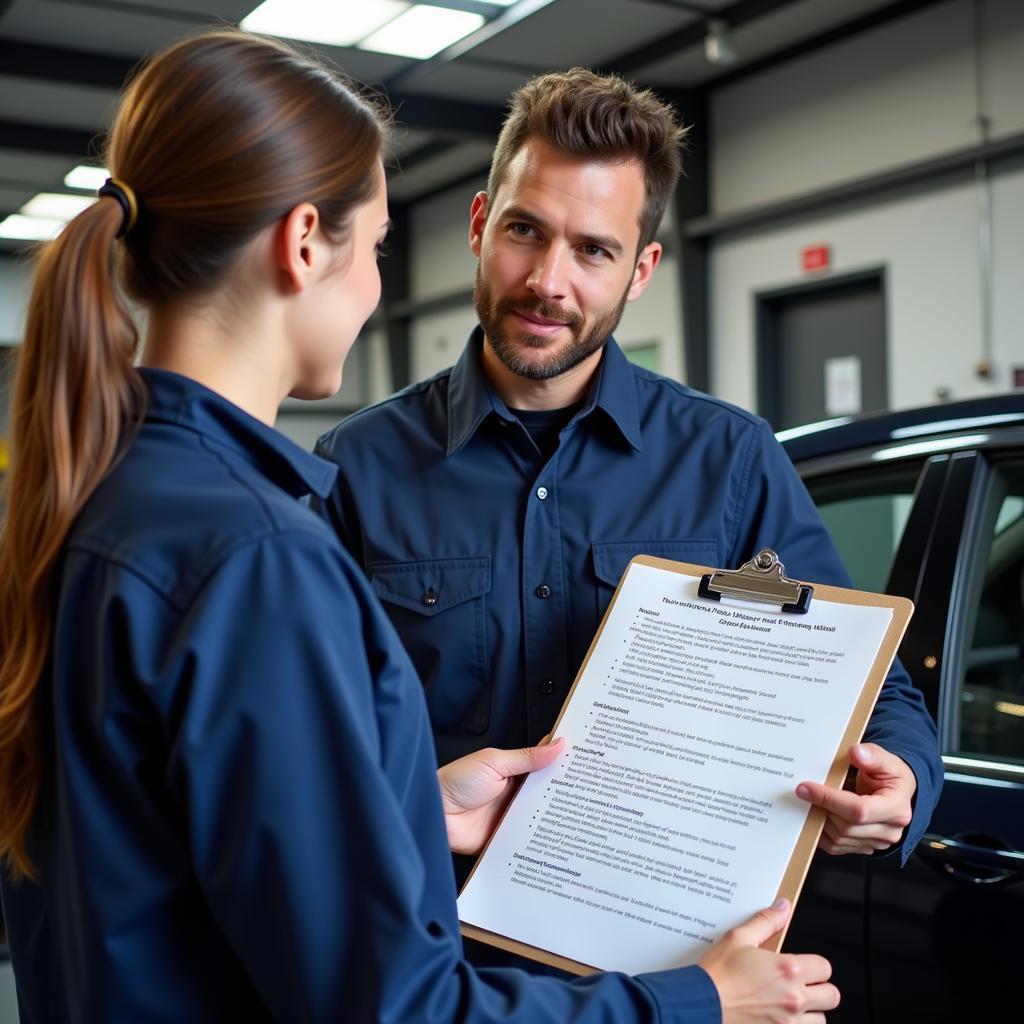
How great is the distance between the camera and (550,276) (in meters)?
1.56

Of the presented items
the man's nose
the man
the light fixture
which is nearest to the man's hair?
the man

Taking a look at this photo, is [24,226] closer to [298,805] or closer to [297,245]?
[297,245]

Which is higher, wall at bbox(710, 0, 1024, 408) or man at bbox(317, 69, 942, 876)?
wall at bbox(710, 0, 1024, 408)

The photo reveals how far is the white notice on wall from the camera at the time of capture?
6.43 m

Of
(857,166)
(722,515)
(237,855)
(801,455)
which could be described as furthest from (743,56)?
(237,855)

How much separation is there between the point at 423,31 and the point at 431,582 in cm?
515

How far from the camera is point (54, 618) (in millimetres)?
855

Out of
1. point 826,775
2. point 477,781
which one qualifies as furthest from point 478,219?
point 826,775

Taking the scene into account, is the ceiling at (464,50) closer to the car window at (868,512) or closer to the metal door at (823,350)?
the metal door at (823,350)

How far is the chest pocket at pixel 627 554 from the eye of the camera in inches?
59.1

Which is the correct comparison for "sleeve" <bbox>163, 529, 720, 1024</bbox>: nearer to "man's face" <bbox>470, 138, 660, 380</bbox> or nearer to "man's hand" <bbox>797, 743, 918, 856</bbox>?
"man's hand" <bbox>797, 743, 918, 856</bbox>

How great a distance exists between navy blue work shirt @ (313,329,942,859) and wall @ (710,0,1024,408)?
4279 mm

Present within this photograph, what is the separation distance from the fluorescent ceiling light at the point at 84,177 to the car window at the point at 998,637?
292 inches

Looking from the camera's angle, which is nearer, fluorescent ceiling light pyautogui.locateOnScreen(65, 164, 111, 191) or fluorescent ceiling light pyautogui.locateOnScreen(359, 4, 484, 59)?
fluorescent ceiling light pyautogui.locateOnScreen(359, 4, 484, 59)
